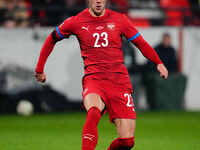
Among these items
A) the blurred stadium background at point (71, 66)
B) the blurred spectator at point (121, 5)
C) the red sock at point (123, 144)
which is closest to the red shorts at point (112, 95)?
the red sock at point (123, 144)

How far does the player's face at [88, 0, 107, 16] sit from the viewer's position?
668cm

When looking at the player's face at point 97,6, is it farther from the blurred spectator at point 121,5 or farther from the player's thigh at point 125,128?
the blurred spectator at point 121,5

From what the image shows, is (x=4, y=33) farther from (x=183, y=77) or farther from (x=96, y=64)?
(x=96, y=64)

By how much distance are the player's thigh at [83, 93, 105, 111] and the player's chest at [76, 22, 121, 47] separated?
2.07 ft

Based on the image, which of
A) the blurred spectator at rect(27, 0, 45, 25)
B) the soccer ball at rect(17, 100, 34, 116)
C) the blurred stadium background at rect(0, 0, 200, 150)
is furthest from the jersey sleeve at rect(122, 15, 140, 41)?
the blurred spectator at rect(27, 0, 45, 25)

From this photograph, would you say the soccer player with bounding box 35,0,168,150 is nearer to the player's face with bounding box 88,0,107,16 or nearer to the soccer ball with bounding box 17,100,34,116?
the player's face with bounding box 88,0,107,16

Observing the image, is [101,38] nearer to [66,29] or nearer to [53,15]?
[66,29]

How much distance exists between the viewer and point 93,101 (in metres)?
6.37

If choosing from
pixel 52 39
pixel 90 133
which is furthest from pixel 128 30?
pixel 90 133

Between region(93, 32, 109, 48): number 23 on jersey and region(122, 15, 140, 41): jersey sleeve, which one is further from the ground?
region(122, 15, 140, 41): jersey sleeve

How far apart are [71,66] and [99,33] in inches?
315

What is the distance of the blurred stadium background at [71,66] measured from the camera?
14.1 m

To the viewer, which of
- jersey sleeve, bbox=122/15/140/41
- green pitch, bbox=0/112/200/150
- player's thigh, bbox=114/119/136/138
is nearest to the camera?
player's thigh, bbox=114/119/136/138

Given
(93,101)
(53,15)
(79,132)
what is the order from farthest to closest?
1. (53,15)
2. (79,132)
3. (93,101)
